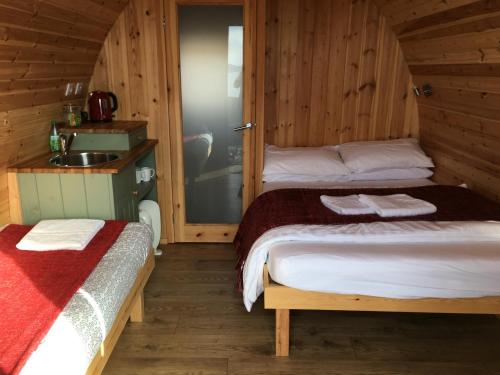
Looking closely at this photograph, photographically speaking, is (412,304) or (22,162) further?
(22,162)

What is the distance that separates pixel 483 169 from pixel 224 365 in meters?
2.07

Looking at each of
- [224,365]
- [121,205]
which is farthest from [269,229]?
[121,205]

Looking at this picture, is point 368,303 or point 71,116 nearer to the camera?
point 368,303

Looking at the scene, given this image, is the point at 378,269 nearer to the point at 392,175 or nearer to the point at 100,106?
the point at 392,175

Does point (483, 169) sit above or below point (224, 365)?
above

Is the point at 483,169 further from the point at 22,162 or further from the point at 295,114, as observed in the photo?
the point at 22,162

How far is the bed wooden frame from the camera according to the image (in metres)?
2.00

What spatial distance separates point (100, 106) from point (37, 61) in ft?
2.50

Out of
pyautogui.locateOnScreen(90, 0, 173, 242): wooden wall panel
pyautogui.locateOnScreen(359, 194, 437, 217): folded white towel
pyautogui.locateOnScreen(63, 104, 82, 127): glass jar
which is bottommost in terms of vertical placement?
pyautogui.locateOnScreen(359, 194, 437, 217): folded white towel

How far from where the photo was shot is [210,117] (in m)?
3.18

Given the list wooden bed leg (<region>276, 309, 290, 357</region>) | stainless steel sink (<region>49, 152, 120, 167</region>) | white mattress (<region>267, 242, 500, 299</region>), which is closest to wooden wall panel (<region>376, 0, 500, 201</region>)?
white mattress (<region>267, 242, 500, 299</region>)

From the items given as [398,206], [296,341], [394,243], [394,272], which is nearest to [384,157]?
[398,206]

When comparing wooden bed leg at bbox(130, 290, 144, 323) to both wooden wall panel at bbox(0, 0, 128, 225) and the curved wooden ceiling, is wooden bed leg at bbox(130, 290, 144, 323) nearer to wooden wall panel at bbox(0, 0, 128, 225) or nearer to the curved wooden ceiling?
wooden wall panel at bbox(0, 0, 128, 225)

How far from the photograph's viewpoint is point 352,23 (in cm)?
334
